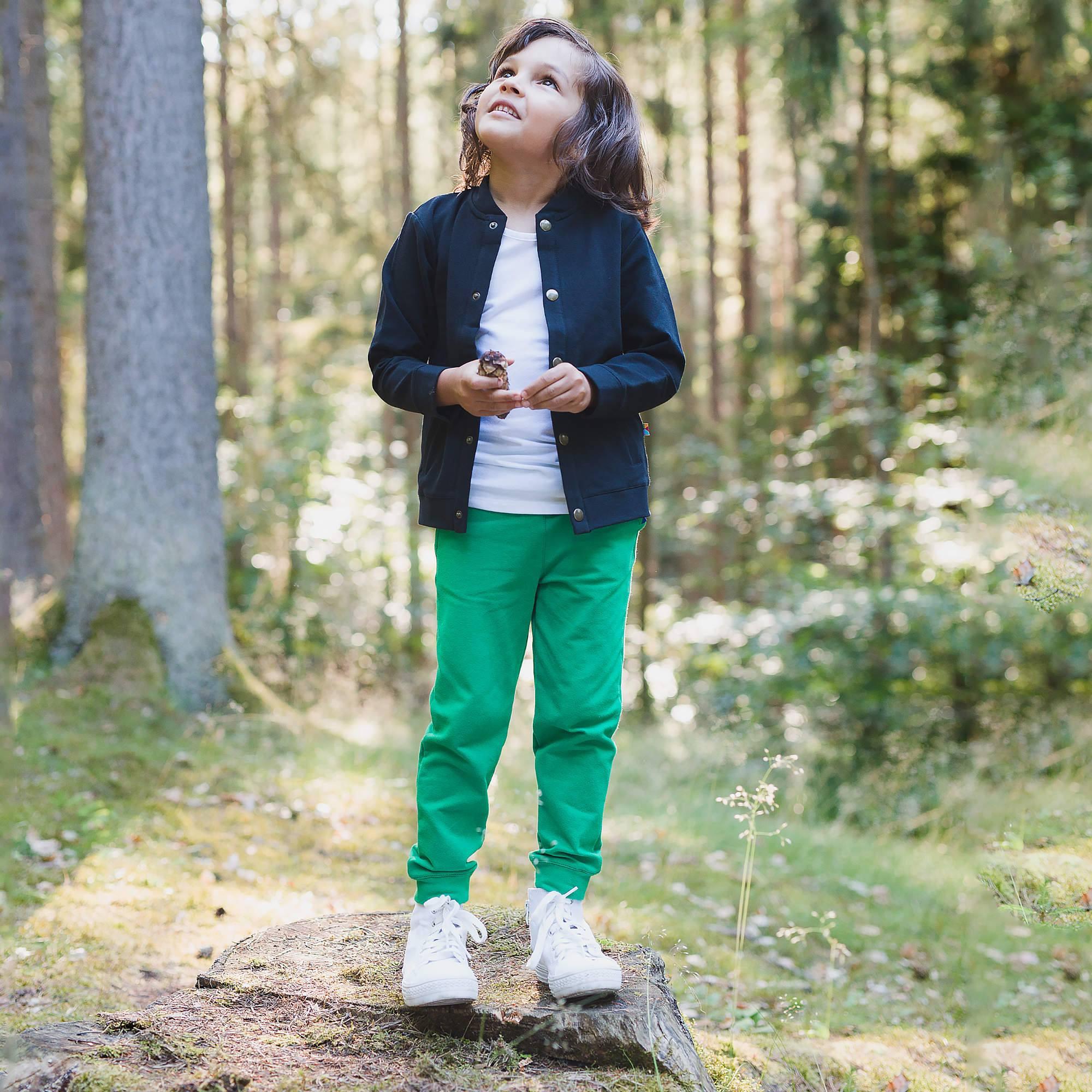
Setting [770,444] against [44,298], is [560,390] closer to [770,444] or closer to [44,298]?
[770,444]

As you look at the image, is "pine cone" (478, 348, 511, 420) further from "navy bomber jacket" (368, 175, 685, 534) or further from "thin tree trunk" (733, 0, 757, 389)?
"thin tree trunk" (733, 0, 757, 389)

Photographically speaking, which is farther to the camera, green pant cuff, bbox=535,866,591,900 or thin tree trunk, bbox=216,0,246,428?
thin tree trunk, bbox=216,0,246,428

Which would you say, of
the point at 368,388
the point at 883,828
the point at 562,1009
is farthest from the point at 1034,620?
the point at 368,388

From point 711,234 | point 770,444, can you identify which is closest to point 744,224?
point 711,234

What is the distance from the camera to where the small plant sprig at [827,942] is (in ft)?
9.84

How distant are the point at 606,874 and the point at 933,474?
465cm

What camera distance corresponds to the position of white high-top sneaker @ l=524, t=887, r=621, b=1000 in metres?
2.11

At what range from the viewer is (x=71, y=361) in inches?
696

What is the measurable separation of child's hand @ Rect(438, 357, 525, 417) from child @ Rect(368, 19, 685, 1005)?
0.34ft

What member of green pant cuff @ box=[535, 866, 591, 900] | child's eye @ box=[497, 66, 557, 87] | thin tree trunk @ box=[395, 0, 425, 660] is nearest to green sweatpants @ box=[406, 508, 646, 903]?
green pant cuff @ box=[535, 866, 591, 900]

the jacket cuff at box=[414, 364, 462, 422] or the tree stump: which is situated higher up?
the jacket cuff at box=[414, 364, 462, 422]

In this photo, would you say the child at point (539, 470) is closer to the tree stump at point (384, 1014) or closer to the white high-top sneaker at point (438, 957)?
the white high-top sneaker at point (438, 957)

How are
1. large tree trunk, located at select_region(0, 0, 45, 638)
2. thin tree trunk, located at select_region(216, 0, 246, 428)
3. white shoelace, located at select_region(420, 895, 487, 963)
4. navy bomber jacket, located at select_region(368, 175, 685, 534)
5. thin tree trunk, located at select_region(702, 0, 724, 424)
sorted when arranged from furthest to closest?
thin tree trunk, located at select_region(702, 0, 724, 424) → thin tree trunk, located at select_region(216, 0, 246, 428) → large tree trunk, located at select_region(0, 0, 45, 638) → navy bomber jacket, located at select_region(368, 175, 685, 534) → white shoelace, located at select_region(420, 895, 487, 963)

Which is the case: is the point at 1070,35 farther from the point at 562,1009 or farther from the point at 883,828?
the point at 562,1009
